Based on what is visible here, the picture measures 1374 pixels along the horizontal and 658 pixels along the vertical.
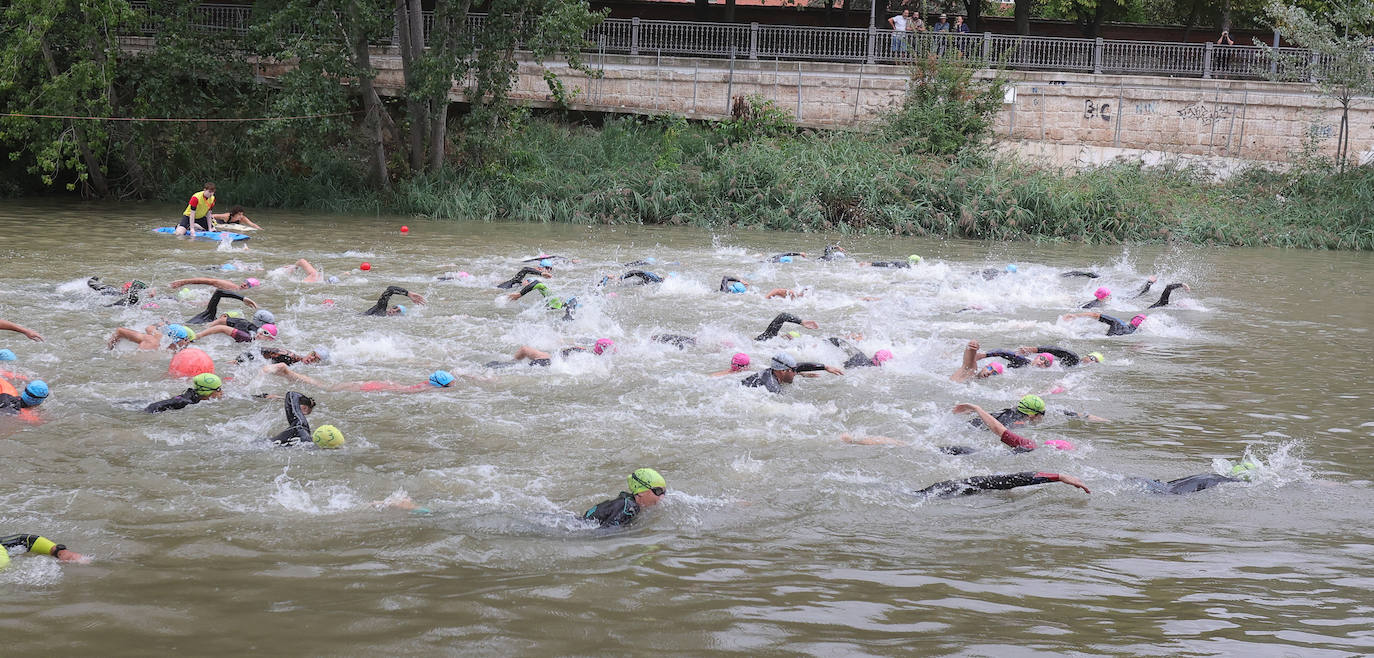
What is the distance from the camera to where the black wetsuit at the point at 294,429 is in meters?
7.69

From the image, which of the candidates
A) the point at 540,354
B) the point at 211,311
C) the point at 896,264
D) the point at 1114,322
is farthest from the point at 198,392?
the point at 896,264

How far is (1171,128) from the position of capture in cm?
2755

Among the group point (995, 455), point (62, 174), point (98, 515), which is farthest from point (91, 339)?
point (62, 174)

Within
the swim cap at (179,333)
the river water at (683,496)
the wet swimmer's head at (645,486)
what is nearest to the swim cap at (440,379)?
the river water at (683,496)

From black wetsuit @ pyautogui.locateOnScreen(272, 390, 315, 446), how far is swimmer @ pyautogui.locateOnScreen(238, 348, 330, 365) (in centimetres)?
245

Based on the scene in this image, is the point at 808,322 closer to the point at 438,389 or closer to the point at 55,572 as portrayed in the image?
the point at 438,389

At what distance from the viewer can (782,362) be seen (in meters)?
10.3

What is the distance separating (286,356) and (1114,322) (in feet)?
28.6

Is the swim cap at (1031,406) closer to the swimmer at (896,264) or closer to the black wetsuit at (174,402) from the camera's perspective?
the black wetsuit at (174,402)

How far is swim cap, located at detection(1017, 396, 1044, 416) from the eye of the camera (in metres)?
8.91

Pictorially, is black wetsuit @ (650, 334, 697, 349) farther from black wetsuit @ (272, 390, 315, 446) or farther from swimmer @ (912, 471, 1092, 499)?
swimmer @ (912, 471, 1092, 499)

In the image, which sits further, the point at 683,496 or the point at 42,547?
the point at 683,496

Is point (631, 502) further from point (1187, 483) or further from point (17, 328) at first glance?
point (17, 328)

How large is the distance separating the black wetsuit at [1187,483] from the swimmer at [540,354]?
5165mm
